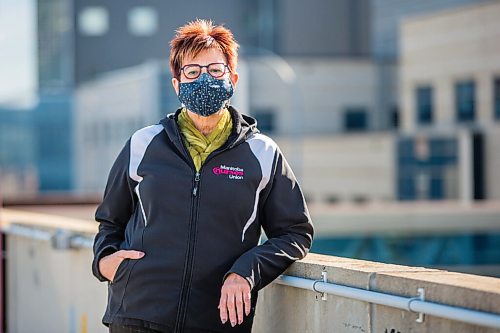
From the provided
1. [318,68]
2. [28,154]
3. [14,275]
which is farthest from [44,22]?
[14,275]

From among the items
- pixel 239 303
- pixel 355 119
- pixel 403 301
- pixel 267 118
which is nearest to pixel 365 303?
pixel 403 301

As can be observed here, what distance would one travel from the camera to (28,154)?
11844 centimetres

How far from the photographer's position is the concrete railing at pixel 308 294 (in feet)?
13.8

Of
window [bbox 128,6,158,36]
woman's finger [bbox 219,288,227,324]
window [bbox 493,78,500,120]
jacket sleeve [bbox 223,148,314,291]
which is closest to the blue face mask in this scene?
jacket sleeve [bbox 223,148,314,291]

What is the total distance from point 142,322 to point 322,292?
781 millimetres

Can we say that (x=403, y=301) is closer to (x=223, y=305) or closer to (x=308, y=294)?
(x=223, y=305)

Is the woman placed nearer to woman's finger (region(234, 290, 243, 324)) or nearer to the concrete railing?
woman's finger (region(234, 290, 243, 324))

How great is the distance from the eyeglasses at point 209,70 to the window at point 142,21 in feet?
294

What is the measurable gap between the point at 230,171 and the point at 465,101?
151 ft

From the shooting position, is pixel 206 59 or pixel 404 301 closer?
pixel 404 301

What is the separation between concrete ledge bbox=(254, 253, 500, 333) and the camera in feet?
13.5

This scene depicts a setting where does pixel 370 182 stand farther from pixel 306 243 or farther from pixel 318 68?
pixel 306 243

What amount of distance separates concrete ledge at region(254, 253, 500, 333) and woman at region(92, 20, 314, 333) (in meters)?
0.27

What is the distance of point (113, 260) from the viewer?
15.5 feet
